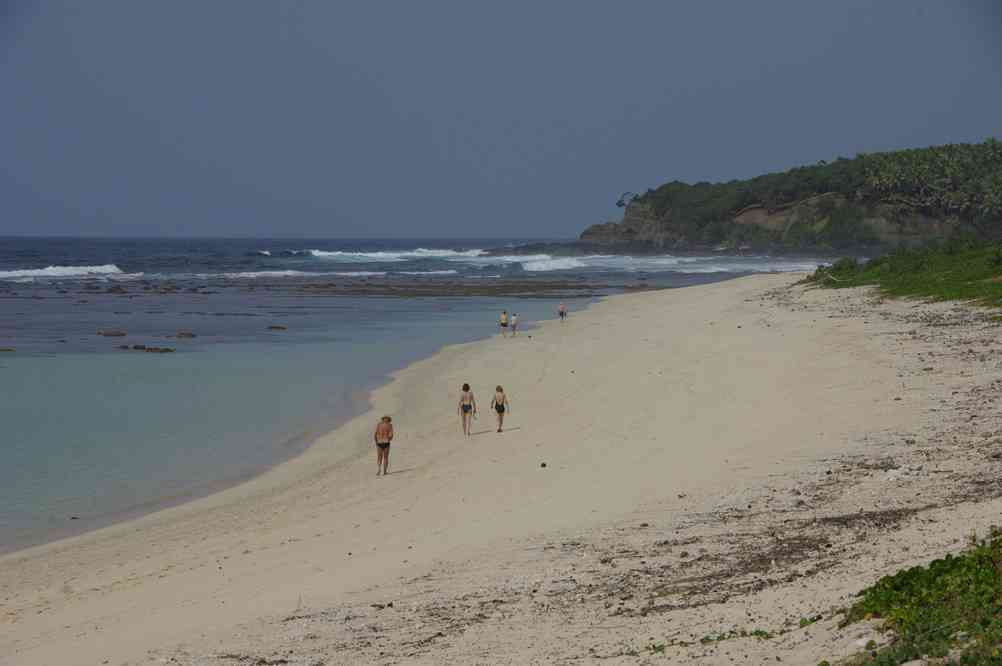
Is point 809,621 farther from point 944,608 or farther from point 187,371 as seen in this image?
point 187,371

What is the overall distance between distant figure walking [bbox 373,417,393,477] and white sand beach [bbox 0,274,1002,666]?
0.27 meters

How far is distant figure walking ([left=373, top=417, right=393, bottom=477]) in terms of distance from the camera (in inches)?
613

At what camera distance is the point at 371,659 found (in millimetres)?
7629

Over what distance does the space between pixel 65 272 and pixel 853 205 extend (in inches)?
3108

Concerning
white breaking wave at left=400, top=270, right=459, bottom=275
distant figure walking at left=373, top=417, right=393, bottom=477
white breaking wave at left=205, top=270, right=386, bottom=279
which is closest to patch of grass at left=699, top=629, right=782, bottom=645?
distant figure walking at left=373, top=417, right=393, bottom=477

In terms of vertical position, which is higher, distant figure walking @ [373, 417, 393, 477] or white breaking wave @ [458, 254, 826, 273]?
white breaking wave @ [458, 254, 826, 273]

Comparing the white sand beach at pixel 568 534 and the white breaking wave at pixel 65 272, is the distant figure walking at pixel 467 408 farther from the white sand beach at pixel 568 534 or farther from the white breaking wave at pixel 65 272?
the white breaking wave at pixel 65 272

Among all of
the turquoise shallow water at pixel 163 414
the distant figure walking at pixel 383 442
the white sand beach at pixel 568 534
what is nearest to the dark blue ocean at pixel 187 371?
the turquoise shallow water at pixel 163 414

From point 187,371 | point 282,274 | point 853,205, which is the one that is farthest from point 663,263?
point 187,371

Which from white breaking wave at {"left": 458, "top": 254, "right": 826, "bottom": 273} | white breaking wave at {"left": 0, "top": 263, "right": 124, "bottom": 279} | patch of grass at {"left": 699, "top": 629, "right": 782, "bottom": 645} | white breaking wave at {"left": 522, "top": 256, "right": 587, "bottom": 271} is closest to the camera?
patch of grass at {"left": 699, "top": 629, "right": 782, "bottom": 645}

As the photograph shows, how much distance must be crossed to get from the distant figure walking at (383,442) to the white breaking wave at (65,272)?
70851 mm

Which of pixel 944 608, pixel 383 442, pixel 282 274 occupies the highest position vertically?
pixel 944 608

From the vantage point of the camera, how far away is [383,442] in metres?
15.7

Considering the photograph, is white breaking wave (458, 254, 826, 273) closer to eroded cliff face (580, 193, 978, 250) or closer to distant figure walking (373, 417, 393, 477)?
eroded cliff face (580, 193, 978, 250)
